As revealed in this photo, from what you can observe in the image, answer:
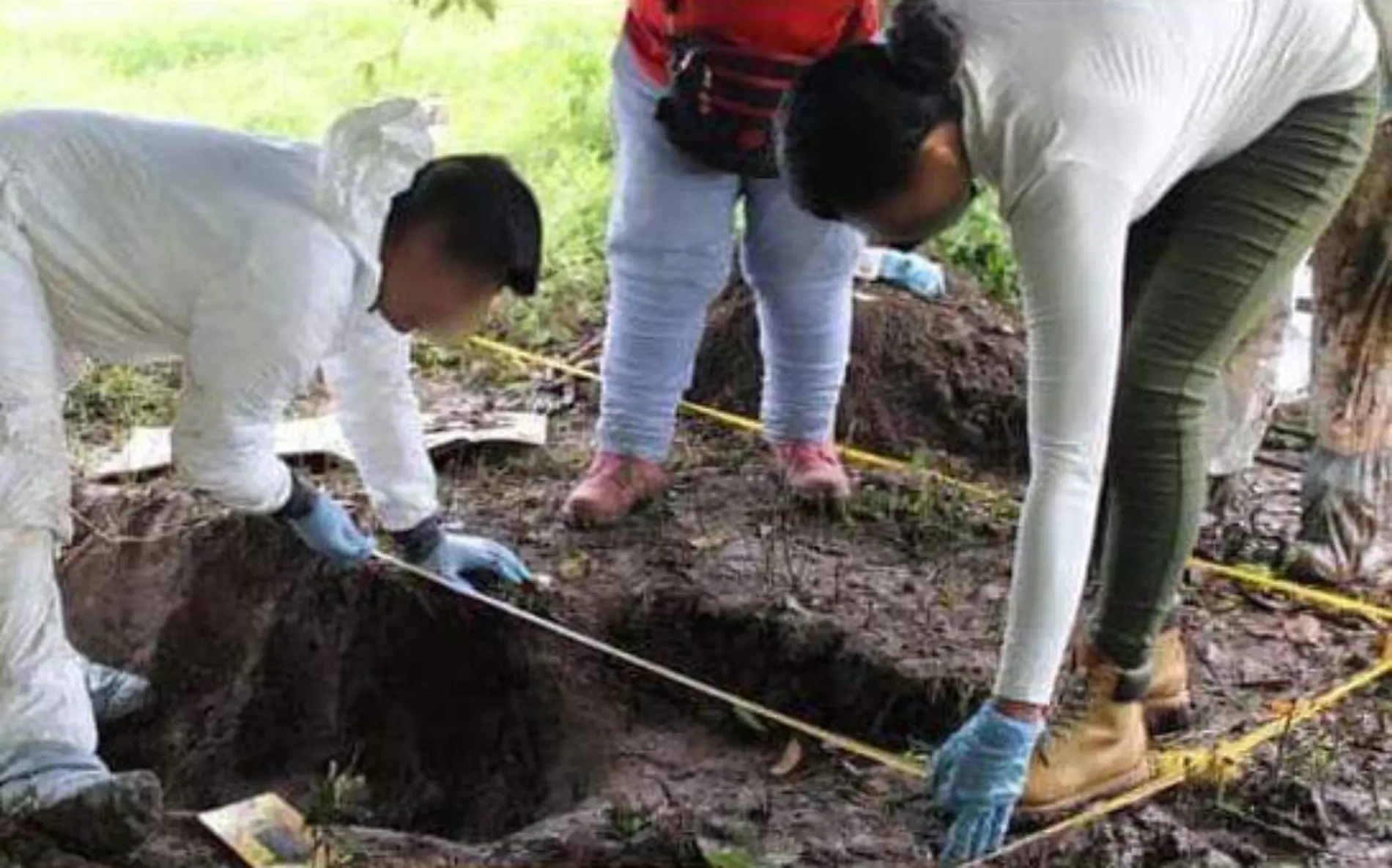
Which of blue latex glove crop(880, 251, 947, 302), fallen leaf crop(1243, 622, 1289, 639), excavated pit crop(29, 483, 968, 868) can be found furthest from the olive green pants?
blue latex glove crop(880, 251, 947, 302)

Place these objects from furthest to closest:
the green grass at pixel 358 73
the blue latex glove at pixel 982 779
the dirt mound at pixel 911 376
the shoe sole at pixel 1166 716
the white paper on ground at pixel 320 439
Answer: the green grass at pixel 358 73
the dirt mound at pixel 911 376
the white paper on ground at pixel 320 439
the shoe sole at pixel 1166 716
the blue latex glove at pixel 982 779

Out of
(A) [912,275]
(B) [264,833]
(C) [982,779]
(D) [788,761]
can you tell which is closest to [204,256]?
(B) [264,833]

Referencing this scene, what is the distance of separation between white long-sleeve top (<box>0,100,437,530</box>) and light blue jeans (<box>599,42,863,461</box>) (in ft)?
2.83

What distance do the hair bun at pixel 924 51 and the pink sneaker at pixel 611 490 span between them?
5.68 feet

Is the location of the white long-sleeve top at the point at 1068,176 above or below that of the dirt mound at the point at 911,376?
above

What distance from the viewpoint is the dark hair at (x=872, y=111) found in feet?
8.02

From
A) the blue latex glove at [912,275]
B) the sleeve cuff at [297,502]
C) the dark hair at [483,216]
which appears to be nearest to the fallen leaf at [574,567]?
the sleeve cuff at [297,502]

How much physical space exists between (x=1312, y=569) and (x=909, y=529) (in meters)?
0.76

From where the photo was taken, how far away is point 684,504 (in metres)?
4.19

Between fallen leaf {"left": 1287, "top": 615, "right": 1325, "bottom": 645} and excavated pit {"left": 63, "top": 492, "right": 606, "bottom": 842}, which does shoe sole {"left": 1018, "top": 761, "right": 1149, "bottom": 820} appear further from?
excavated pit {"left": 63, "top": 492, "right": 606, "bottom": 842}

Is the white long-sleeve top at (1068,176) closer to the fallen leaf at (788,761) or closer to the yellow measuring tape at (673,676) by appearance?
the yellow measuring tape at (673,676)

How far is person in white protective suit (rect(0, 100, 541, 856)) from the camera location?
9.46 feet

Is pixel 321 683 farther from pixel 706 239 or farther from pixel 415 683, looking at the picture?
pixel 706 239

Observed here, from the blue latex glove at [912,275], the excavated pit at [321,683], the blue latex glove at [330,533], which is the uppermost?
the blue latex glove at [912,275]
